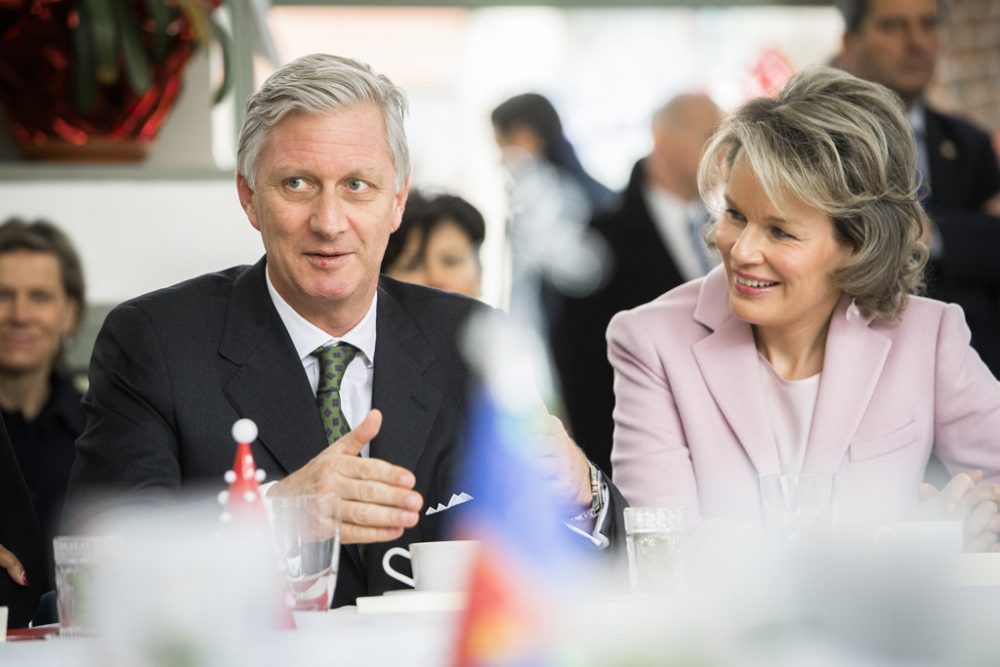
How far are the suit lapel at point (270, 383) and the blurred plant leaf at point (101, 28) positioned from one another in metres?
1.30

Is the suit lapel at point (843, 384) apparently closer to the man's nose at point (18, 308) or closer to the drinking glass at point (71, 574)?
the drinking glass at point (71, 574)

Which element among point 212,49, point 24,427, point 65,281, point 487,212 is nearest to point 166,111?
point 212,49

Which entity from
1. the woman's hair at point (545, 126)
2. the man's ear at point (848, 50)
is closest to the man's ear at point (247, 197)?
the man's ear at point (848, 50)

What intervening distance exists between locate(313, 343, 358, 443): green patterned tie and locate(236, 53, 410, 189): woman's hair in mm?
245

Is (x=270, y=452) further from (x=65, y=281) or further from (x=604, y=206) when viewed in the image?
(x=604, y=206)

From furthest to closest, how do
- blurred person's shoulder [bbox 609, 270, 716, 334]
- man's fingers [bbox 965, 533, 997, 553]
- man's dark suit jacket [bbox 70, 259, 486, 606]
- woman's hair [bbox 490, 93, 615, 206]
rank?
woman's hair [bbox 490, 93, 615, 206] → blurred person's shoulder [bbox 609, 270, 716, 334] → man's dark suit jacket [bbox 70, 259, 486, 606] → man's fingers [bbox 965, 533, 997, 553]

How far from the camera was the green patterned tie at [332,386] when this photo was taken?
1673 millimetres

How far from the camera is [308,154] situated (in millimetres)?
1694

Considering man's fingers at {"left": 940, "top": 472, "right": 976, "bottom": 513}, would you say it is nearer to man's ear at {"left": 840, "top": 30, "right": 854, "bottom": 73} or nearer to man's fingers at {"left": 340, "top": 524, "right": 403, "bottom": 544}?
man's fingers at {"left": 340, "top": 524, "right": 403, "bottom": 544}

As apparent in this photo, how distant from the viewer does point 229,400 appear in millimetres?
1660

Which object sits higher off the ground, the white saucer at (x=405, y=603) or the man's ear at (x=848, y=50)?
the man's ear at (x=848, y=50)

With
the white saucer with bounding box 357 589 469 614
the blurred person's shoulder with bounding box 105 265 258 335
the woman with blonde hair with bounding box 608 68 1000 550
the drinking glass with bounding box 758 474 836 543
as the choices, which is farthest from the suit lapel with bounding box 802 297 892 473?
the white saucer with bounding box 357 589 469 614

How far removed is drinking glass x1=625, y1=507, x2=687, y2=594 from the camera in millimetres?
1271

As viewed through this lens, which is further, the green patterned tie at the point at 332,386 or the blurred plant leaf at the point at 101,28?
the blurred plant leaf at the point at 101,28
